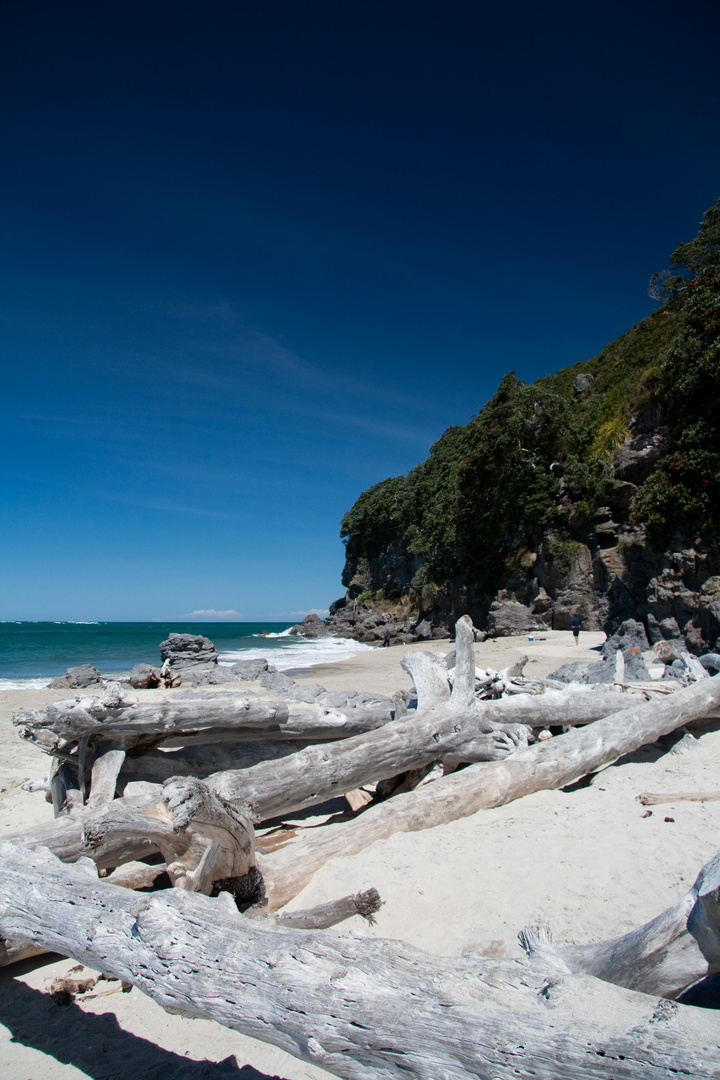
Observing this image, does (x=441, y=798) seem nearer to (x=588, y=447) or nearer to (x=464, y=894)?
(x=464, y=894)

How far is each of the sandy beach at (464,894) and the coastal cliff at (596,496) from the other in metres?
12.6

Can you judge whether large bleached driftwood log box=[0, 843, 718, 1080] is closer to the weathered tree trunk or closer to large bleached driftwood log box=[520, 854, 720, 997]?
large bleached driftwood log box=[520, 854, 720, 997]

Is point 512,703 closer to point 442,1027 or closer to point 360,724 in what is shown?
point 360,724

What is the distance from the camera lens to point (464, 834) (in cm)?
425

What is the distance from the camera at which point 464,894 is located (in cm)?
350

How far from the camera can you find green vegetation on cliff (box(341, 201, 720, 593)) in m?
16.9

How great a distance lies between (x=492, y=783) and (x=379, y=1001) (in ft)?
10.8

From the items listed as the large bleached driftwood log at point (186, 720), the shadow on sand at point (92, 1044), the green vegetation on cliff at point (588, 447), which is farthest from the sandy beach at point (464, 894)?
the green vegetation on cliff at point (588, 447)

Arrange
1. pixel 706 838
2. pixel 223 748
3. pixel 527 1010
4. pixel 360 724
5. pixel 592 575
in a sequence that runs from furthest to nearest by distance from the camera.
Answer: pixel 592 575 < pixel 360 724 < pixel 223 748 < pixel 706 838 < pixel 527 1010

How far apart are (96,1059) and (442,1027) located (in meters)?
1.91

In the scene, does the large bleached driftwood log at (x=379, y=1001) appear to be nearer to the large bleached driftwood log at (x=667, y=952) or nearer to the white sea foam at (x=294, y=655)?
the large bleached driftwood log at (x=667, y=952)

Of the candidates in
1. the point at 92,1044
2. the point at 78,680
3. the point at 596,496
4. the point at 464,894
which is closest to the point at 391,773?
the point at 464,894

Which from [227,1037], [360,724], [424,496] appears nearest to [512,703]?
[360,724]

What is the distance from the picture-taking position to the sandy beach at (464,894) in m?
2.47
